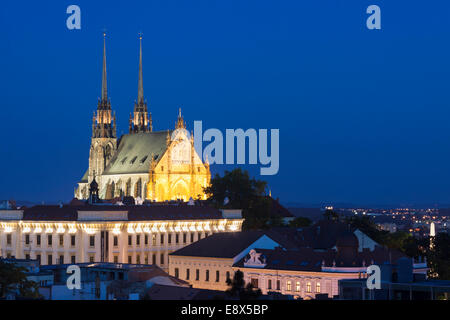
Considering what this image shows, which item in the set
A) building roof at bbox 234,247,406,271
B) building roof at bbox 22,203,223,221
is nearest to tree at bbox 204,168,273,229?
building roof at bbox 22,203,223,221

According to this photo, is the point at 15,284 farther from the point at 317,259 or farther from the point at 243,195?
the point at 243,195

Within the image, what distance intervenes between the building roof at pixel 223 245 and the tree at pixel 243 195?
39925 mm

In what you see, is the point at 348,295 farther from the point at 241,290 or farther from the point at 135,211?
the point at 135,211

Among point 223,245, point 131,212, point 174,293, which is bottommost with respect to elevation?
point 174,293

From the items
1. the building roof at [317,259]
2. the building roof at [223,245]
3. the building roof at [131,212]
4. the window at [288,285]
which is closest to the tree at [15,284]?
the window at [288,285]

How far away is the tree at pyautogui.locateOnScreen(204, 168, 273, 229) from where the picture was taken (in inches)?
5960

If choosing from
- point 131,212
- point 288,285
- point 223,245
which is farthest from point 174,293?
point 131,212

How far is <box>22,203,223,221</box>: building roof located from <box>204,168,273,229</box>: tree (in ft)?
61.1

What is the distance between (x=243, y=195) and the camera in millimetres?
155500

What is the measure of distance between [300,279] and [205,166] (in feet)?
327

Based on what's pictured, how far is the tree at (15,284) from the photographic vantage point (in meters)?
65.4

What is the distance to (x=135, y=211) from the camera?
122625 mm

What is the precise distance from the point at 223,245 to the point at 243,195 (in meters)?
52.0

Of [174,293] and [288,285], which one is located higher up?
[174,293]
